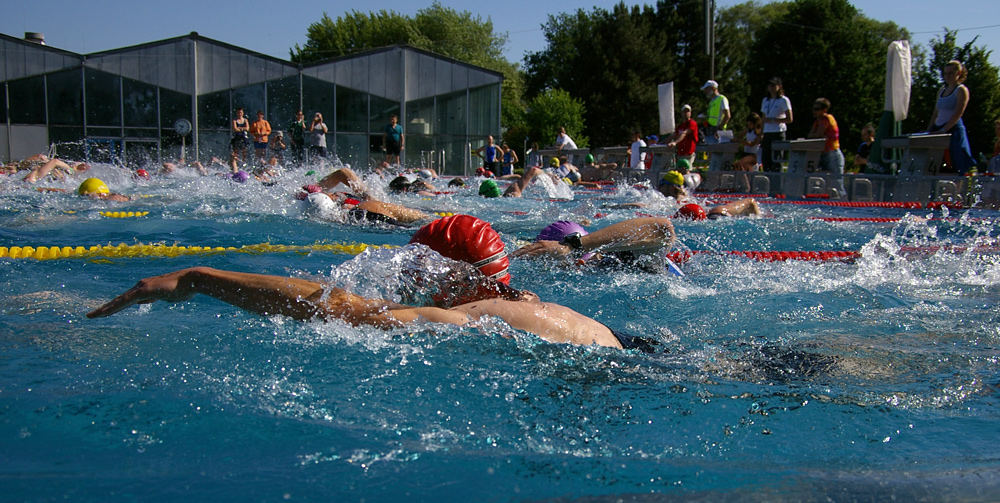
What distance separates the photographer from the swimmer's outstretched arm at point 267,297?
7.80ft

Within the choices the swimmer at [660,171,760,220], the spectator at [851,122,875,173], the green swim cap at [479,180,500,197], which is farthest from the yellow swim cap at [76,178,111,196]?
the spectator at [851,122,875,173]

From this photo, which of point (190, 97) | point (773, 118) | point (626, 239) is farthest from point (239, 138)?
point (626, 239)

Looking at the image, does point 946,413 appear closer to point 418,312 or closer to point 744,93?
point 418,312

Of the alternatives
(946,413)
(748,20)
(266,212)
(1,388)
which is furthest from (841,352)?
(748,20)

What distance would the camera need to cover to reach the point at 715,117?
547 inches

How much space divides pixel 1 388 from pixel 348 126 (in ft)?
67.8

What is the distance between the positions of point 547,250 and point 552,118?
2855cm

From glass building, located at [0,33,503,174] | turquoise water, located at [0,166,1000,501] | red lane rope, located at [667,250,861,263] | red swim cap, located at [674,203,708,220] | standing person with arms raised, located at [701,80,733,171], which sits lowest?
turquoise water, located at [0,166,1000,501]

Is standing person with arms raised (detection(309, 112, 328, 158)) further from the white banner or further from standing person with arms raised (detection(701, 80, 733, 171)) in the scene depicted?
the white banner

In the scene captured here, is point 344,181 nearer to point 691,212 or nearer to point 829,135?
point 691,212

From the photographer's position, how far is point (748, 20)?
5353 centimetres

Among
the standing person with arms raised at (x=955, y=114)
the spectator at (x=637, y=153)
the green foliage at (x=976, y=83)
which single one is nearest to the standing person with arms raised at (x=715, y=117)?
the spectator at (x=637, y=153)

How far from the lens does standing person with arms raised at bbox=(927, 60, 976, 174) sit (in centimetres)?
903

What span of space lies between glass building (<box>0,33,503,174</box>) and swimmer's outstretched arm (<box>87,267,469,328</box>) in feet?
65.6
